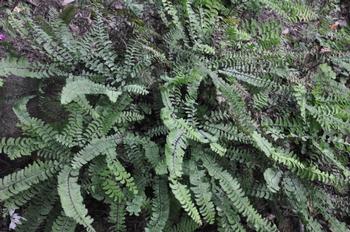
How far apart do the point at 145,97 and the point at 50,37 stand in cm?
89

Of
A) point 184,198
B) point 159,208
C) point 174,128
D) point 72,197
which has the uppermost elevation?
point 174,128

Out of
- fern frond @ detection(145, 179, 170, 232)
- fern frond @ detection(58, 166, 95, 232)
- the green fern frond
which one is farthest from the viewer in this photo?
fern frond @ detection(145, 179, 170, 232)

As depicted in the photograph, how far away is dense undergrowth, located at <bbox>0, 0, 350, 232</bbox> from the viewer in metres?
3.20

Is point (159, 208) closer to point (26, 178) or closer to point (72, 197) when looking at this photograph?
point (72, 197)

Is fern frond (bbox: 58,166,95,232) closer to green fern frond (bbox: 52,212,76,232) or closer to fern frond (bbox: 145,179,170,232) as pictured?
green fern frond (bbox: 52,212,76,232)

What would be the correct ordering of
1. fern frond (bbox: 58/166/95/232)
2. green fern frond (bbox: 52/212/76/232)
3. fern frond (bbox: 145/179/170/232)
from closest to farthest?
fern frond (bbox: 58/166/95/232) → green fern frond (bbox: 52/212/76/232) → fern frond (bbox: 145/179/170/232)

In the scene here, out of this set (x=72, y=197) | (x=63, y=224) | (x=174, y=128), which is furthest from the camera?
(x=174, y=128)

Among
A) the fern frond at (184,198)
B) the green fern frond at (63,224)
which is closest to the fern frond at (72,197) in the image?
the green fern frond at (63,224)

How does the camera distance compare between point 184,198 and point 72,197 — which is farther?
point 184,198

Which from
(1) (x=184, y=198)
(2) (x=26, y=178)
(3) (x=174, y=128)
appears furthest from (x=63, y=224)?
(3) (x=174, y=128)

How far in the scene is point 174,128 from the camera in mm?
3277

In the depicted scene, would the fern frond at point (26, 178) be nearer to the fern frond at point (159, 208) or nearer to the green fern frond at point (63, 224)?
the green fern frond at point (63, 224)

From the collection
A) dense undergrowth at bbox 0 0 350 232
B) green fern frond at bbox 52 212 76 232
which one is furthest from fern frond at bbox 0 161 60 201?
green fern frond at bbox 52 212 76 232

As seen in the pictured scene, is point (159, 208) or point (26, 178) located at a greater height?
point (26, 178)
